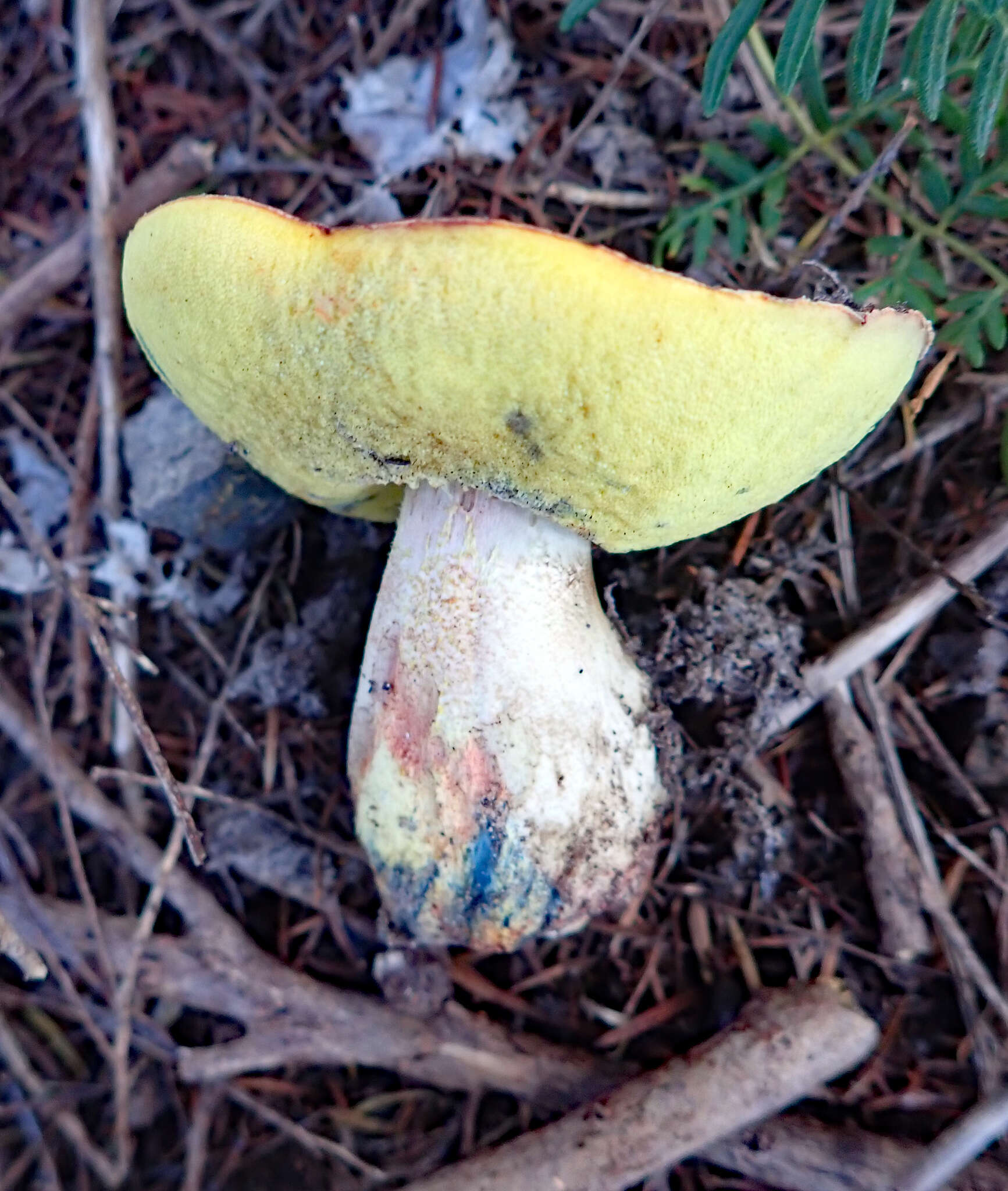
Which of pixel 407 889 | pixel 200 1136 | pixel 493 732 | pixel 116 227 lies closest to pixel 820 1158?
pixel 407 889

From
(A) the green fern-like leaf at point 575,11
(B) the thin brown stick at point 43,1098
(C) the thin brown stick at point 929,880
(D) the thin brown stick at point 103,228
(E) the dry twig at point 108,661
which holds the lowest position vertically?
(B) the thin brown stick at point 43,1098

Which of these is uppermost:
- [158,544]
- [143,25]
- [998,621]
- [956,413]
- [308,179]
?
[143,25]

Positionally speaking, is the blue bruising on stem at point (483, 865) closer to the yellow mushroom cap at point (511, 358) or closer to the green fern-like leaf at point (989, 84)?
the yellow mushroom cap at point (511, 358)

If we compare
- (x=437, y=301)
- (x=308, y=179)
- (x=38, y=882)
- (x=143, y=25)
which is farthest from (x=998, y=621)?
(x=143, y=25)

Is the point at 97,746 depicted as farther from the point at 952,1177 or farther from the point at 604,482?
the point at 952,1177

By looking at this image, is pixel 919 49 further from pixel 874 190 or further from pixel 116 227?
pixel 116 227

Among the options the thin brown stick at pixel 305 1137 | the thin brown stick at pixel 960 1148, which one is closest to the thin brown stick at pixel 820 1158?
the thin brown stick at pixel 960 1148
